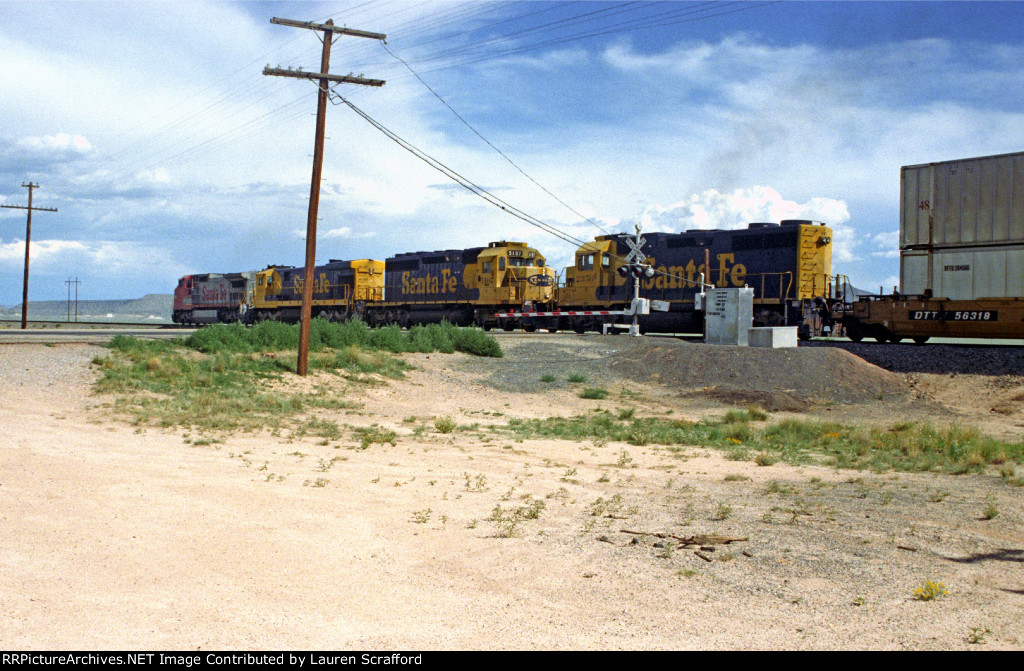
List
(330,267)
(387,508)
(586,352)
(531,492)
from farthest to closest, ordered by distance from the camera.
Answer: (330,267) < (586,352) < (531,492) < (387,508)

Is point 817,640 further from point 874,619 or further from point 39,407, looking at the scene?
point 39,407

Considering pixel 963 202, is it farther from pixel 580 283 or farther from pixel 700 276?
pixel 580 283

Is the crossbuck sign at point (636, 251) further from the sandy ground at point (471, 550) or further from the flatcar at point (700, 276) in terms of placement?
the sandy ground at point (471, 550)

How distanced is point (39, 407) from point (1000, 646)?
1383 centimetres

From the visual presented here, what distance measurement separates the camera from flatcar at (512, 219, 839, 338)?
90.7ft

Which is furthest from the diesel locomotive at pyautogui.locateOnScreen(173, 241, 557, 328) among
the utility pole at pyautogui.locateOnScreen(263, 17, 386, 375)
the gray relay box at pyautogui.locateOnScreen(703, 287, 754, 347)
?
the utility pole at pyautogui.locateOnScreen(263, 17, 386, 375)

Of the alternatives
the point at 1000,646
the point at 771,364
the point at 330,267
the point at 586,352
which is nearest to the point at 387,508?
the point at 1000,646

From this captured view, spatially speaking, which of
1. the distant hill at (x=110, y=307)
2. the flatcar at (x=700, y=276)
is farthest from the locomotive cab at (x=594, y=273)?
the distant hill at (x=110, y=307)

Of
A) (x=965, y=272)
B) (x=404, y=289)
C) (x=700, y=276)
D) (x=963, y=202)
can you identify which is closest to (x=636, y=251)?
(x=700, y=276)

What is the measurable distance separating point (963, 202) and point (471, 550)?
69.3ft

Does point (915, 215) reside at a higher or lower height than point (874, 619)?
higher

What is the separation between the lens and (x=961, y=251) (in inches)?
854

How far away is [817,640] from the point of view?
4480 millimetres

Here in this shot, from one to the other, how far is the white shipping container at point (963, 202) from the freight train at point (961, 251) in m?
0.02
